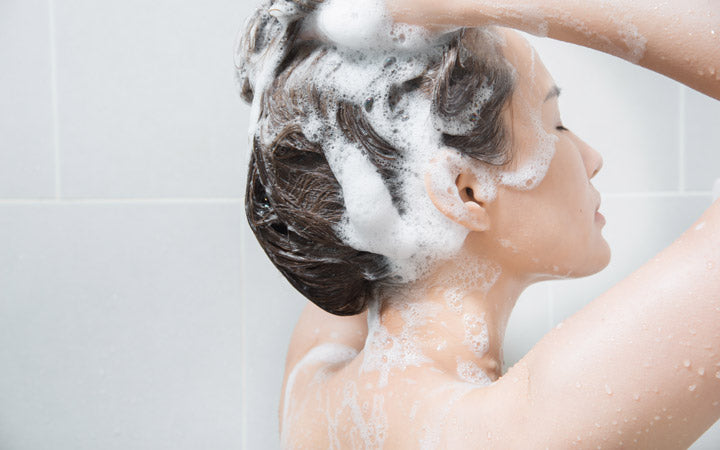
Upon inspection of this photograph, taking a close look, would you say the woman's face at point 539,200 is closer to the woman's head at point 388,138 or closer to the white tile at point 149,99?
the woman's head at point 388,138

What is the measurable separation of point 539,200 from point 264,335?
683 mm

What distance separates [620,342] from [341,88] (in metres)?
0.44

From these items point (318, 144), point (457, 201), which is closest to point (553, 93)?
point (457, 201)

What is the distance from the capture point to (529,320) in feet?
4.09

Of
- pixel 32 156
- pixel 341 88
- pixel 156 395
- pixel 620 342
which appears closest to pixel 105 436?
pixel 156 395

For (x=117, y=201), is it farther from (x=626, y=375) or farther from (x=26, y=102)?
(x=626, y=375)

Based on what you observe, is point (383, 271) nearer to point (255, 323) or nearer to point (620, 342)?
point (620, 342)

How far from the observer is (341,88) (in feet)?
2.53

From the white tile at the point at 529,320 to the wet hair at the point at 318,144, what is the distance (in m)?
0.45

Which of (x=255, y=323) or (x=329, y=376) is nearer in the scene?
(x=329, y=376)

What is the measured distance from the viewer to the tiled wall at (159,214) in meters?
1.22

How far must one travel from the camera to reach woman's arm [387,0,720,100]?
0.58 m

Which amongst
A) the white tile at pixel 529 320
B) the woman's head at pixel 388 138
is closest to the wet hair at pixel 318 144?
the woman's head at pixel 388 138

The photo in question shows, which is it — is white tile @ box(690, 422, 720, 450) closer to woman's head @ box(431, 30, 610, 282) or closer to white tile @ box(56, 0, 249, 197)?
woman's head @ box(431, 30, 610, 282)
